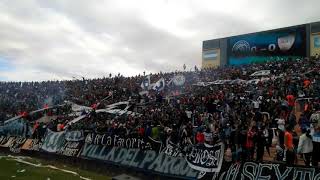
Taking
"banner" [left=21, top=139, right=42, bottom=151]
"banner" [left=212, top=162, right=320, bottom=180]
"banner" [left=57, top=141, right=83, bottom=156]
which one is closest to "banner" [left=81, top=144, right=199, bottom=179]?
"banner" [left=57, top=141, right=83, bottom=156]

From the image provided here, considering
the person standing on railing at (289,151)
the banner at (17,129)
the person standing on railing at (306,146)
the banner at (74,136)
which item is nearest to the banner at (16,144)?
the banner at (17,129)

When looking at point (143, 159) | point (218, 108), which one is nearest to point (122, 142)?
point (143, 159)

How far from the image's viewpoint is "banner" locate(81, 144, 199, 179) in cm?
1623

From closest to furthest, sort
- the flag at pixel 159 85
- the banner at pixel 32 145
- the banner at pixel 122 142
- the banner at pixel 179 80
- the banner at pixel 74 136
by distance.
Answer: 1. the banner at pixel 122 142
2. the banner at pixel 74 136
3. the banner at pixel 32 145
4. the banner at pixel 179 80
5. the flag at pixel 159 85

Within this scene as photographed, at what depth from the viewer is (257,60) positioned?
4528 centimetres

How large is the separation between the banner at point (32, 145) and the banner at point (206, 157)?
13419 mm

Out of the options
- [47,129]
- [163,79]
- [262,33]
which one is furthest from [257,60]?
[47,129]

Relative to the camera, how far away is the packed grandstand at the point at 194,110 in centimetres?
1512

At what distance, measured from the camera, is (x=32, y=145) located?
87.5ft

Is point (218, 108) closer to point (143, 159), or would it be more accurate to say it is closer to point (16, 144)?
point (143, 159)

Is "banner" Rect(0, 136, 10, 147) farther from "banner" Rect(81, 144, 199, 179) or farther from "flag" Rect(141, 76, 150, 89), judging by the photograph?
"flag" Rect(141, 76, 150, 89)

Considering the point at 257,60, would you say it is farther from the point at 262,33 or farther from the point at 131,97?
the point at 131,97

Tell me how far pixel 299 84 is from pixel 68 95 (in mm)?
26094

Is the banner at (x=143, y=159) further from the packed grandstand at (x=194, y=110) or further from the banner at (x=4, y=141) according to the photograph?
the banner at (x=4, y=141)
